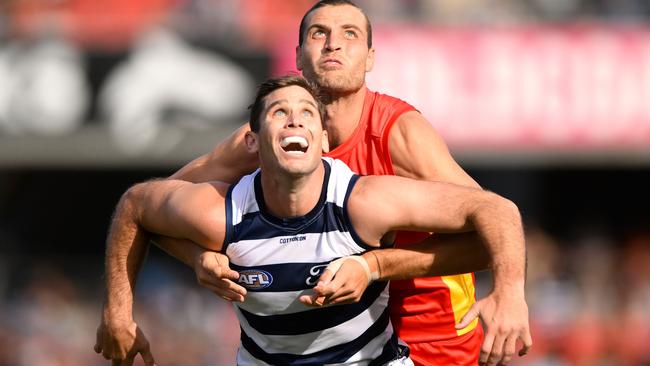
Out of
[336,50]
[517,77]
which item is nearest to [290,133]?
[336,50]

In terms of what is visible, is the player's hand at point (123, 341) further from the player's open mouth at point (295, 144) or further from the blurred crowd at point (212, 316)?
the blurred crowd at point (212, 316)

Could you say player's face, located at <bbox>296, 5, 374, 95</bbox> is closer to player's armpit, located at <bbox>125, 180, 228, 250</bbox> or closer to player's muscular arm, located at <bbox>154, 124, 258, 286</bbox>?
player's muscular arm, located at <bbox>154, 124, 258, 286</bbox>

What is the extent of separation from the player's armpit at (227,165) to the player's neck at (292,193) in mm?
773

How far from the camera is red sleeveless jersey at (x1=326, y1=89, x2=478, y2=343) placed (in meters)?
7.12

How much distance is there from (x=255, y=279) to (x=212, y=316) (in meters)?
8.57

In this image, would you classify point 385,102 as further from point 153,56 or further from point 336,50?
point 153,56

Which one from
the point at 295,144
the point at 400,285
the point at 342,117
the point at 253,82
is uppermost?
the point at 295,144

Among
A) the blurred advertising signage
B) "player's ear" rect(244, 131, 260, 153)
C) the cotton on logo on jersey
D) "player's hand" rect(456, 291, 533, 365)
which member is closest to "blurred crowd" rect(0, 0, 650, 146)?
the blurred advertising signage

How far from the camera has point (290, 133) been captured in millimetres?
6215

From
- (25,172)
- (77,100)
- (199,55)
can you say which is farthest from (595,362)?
(25,172)

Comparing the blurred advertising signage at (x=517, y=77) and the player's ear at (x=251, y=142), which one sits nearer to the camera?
the player's ear at (x=251, y=142)

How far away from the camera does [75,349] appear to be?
14789 millimetres

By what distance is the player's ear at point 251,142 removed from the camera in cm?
648

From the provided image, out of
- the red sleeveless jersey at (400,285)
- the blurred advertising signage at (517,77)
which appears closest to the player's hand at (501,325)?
the red sleeveless jersey at (400,285)
